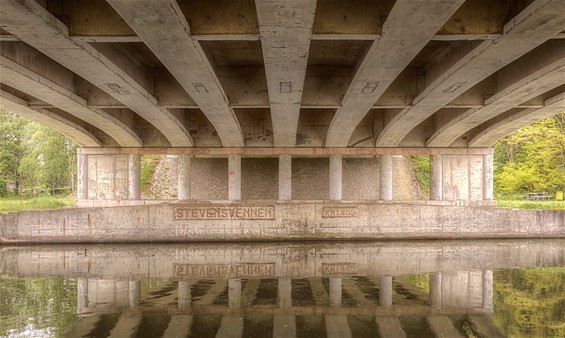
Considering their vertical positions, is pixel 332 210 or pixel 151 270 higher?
pixel 332 210

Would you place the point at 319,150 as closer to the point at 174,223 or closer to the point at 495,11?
the point at 174,223

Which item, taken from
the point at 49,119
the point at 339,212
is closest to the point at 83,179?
the point at 49,119

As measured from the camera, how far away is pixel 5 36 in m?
8.51

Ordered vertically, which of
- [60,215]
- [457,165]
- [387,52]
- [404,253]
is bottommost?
[404,253]

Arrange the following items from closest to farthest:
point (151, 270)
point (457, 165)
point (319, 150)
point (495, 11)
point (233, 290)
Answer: point (495, 11)
point (233, 290)
point (151, 270)
point (319, 150)
point (457, 165)

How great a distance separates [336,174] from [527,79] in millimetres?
12893

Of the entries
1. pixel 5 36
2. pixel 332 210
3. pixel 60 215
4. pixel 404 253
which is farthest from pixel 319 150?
pixel 5 36

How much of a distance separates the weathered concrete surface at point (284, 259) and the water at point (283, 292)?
48 millimetres

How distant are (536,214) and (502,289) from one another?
343 inches

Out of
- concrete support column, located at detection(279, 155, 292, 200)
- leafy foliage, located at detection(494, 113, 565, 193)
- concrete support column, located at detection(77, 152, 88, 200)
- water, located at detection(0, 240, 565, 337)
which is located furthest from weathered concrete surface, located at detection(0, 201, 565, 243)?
leafy foliage, located at detection(494, 113, 565, 193)

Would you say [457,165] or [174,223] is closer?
[174,223]

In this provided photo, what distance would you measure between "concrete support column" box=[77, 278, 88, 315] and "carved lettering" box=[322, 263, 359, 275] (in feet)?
17.1

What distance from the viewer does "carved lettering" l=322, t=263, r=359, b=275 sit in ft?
33.7

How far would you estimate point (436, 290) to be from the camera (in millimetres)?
8688
